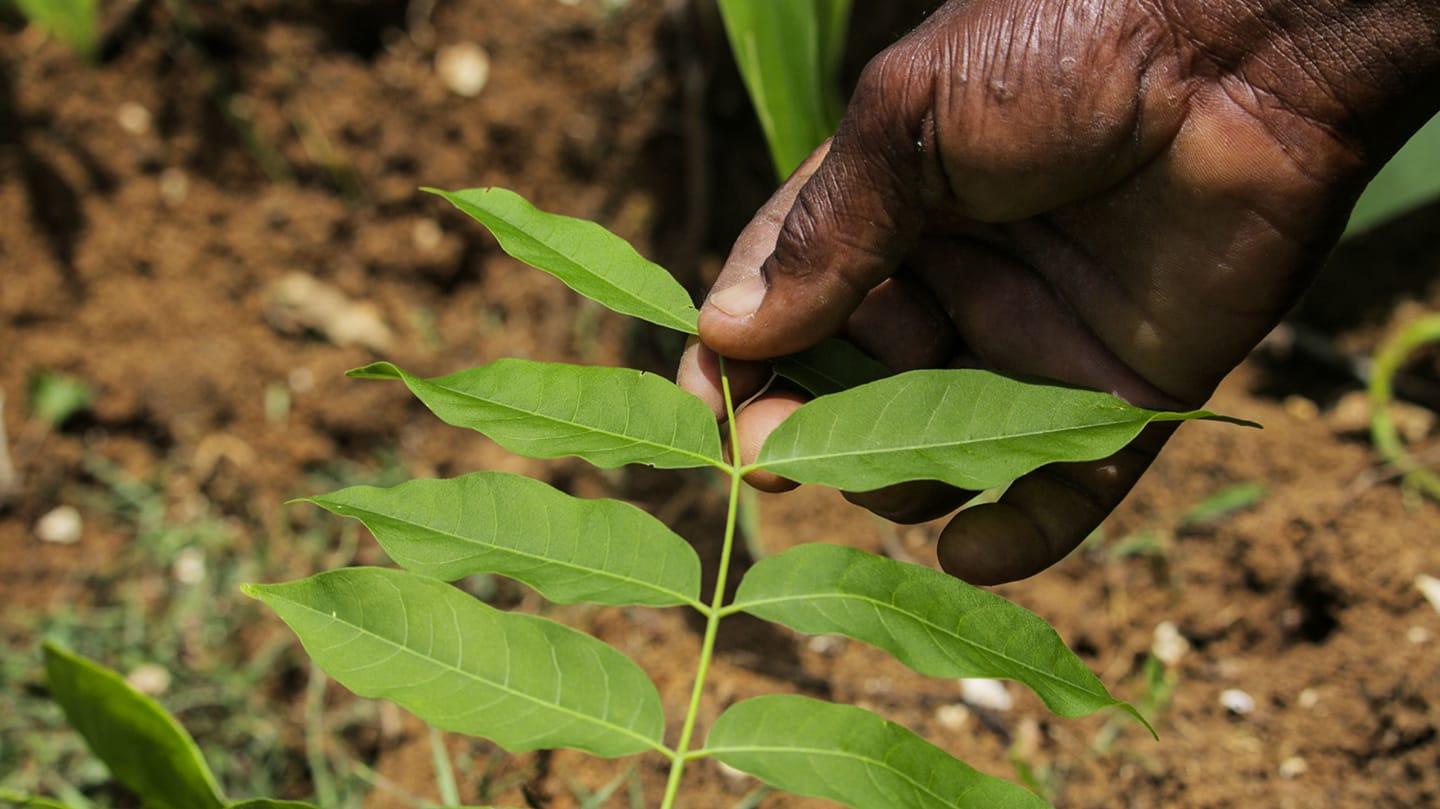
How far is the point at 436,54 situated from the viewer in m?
2.83

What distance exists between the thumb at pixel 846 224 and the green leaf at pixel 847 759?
424 millimetres

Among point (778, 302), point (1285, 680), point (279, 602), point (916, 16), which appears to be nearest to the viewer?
point (279, 602)

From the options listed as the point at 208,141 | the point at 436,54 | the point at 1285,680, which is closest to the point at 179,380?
the point at 208,141

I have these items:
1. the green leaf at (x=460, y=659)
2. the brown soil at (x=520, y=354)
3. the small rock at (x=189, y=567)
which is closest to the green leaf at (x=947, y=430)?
the green leaf at (x=460, y=659)

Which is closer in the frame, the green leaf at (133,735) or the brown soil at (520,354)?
the green leaf at (133,735)

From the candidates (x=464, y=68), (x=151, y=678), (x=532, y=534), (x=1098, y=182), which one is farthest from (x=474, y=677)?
(x=464, y=68)

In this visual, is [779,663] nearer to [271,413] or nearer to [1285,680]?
[1285,680]

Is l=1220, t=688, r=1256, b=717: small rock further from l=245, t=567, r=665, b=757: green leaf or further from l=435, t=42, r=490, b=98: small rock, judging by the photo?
l=435, t=42, r=490, b=98: small rock

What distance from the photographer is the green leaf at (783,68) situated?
5.47ft

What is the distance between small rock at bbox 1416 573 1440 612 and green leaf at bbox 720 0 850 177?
1143mm

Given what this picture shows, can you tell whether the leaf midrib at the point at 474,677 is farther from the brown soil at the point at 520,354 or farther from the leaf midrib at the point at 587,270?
the brown soil at the point at 520,354

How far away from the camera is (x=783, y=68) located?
1708 millimetres

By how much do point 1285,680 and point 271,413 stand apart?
196 cm

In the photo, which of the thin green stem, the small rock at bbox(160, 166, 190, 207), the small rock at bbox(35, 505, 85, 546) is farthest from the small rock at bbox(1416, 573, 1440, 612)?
the small rock at bbox(160, 166, 190, 207)
